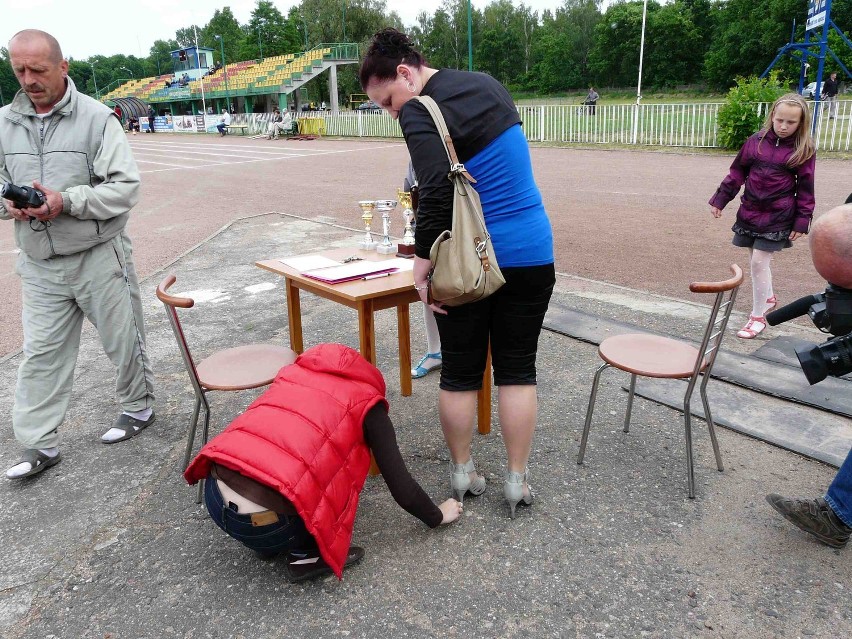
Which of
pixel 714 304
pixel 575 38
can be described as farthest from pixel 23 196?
pixel 575 38

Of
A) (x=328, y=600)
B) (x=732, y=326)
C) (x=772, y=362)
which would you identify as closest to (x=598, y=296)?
(x=732, y=326)

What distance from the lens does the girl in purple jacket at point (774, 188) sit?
4453 mm

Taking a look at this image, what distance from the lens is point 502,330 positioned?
2543 mm

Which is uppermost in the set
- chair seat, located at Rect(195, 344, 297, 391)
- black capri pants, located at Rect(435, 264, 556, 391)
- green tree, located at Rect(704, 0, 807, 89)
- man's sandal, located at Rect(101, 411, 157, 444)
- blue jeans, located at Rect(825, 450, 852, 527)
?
green tree, located at Rect(704, 0, 807, 89)

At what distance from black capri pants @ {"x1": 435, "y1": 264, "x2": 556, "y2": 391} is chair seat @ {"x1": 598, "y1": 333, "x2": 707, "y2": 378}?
52 cm

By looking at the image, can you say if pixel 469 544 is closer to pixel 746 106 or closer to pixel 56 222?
pixel 56 222

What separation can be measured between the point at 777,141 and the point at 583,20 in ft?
274

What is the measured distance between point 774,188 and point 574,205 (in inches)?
227

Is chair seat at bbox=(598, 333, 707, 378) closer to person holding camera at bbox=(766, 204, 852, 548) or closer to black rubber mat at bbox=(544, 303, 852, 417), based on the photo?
person holding camera at bbox=(766, 204, 852, 548)

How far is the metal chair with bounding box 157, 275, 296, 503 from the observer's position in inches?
110

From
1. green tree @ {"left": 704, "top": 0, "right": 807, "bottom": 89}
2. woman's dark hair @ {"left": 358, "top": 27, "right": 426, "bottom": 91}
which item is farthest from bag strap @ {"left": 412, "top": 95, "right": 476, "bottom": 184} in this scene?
green tree @ {"left": 704, "top": 0, "right": 807, "bottom": 89}

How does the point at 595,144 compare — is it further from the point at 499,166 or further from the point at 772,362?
the point at 499,166

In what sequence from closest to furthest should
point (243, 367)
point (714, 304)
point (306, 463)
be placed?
point (306, 463) → point (714, 304) → point (243, 367)

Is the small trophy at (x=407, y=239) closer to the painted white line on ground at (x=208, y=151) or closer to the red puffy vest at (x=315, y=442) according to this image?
the red puffy vest at (x=315, y=442)
